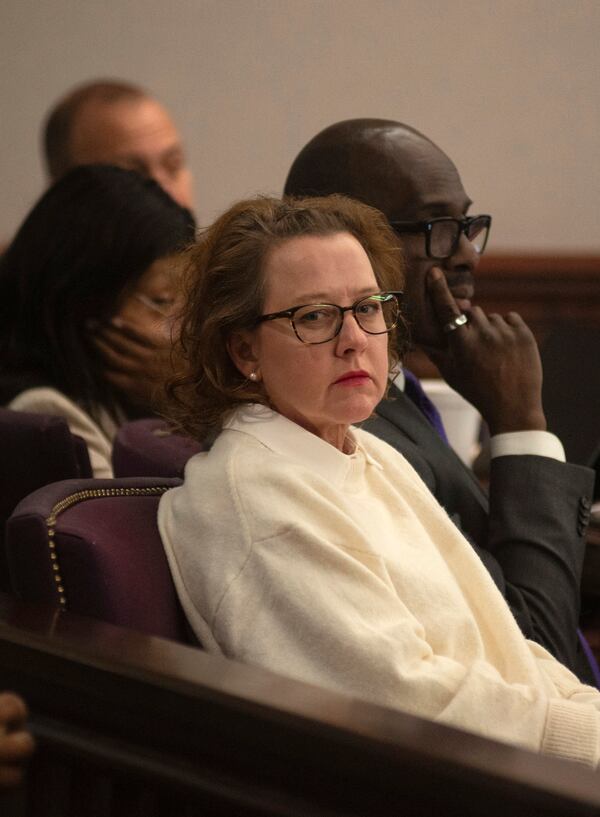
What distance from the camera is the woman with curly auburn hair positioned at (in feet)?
3.92

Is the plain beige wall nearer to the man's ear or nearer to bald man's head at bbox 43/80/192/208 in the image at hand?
bald man's head at bbox 43/80/192/208

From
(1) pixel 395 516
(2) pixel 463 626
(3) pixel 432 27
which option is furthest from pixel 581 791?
(3) pixel 432 27

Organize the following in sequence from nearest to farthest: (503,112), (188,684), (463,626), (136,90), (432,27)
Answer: (188,684), (463,626), (432,27), (503,112), (136,90)

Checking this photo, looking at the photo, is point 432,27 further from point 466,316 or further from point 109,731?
point 109,731

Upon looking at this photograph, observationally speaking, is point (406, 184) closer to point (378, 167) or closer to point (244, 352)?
point (378, 167)

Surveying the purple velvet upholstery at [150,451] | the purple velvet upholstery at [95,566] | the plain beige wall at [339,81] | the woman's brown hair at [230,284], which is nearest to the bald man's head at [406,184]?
the plain beige wall at [339,81]

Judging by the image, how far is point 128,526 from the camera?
51.8 inches

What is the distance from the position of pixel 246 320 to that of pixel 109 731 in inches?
19.7

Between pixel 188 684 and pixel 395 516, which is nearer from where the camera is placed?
pixel 188 684

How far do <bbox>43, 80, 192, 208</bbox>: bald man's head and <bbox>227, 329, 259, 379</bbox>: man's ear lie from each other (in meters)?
2.30

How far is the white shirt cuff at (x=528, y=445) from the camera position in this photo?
1.69 meters

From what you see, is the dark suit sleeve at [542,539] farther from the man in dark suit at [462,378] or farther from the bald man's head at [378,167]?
the bald man's head at [378,167]

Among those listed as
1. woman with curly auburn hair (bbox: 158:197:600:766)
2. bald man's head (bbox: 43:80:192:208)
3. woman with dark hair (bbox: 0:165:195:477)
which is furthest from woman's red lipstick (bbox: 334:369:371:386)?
bald man's head (bbox: 43:80:192:208)

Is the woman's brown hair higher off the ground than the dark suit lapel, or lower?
higher
